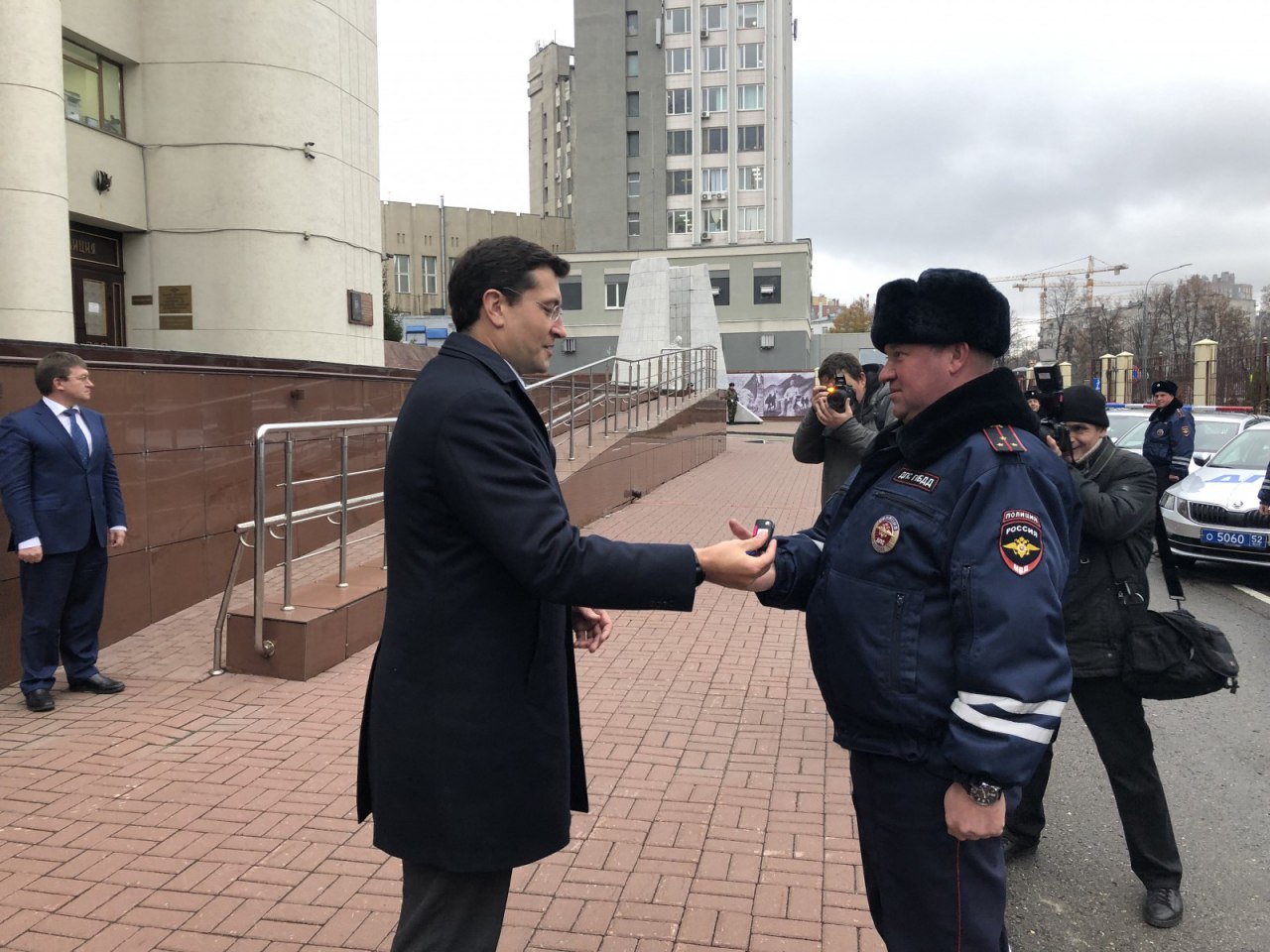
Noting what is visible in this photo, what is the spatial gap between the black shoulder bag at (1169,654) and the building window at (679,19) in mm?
69484

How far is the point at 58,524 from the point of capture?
5410 mm

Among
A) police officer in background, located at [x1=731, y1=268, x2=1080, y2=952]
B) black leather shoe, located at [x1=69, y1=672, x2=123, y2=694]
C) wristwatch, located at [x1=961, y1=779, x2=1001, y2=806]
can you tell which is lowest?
black leather shoe, located at [x1=69, y1=672, x2=123, y2=694]

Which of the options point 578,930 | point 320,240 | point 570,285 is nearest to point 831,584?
point 578,930

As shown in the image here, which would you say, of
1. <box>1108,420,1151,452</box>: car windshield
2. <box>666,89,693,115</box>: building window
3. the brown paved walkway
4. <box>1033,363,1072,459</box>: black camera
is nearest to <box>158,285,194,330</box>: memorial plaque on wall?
the brown paved walkway

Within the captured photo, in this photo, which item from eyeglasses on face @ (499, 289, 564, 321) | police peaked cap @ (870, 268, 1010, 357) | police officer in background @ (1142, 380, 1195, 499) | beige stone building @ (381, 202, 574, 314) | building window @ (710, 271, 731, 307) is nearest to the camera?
police peaked cap @ (870, 268, 1010, 357)

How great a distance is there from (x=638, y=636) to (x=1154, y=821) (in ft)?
13.6

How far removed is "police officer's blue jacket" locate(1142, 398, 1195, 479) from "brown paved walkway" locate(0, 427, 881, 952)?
7278 millimetres

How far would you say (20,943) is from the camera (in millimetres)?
3137

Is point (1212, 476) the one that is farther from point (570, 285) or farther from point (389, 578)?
point (570, 285)

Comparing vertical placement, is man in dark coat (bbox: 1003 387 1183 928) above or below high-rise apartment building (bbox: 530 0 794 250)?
below

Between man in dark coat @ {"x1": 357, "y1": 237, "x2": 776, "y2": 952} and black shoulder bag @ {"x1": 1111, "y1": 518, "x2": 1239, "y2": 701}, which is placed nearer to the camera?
man in dark coat @ {"x1": 357, "y1": 237, "x2": 776, "y2": 952}

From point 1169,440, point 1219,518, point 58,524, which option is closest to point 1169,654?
point 58,524

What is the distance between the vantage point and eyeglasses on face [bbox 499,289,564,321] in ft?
7.52

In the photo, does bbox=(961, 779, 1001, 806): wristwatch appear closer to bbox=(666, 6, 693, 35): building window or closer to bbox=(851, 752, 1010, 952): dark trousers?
bbox=(851, 752, 1010, 952): dark trousers
